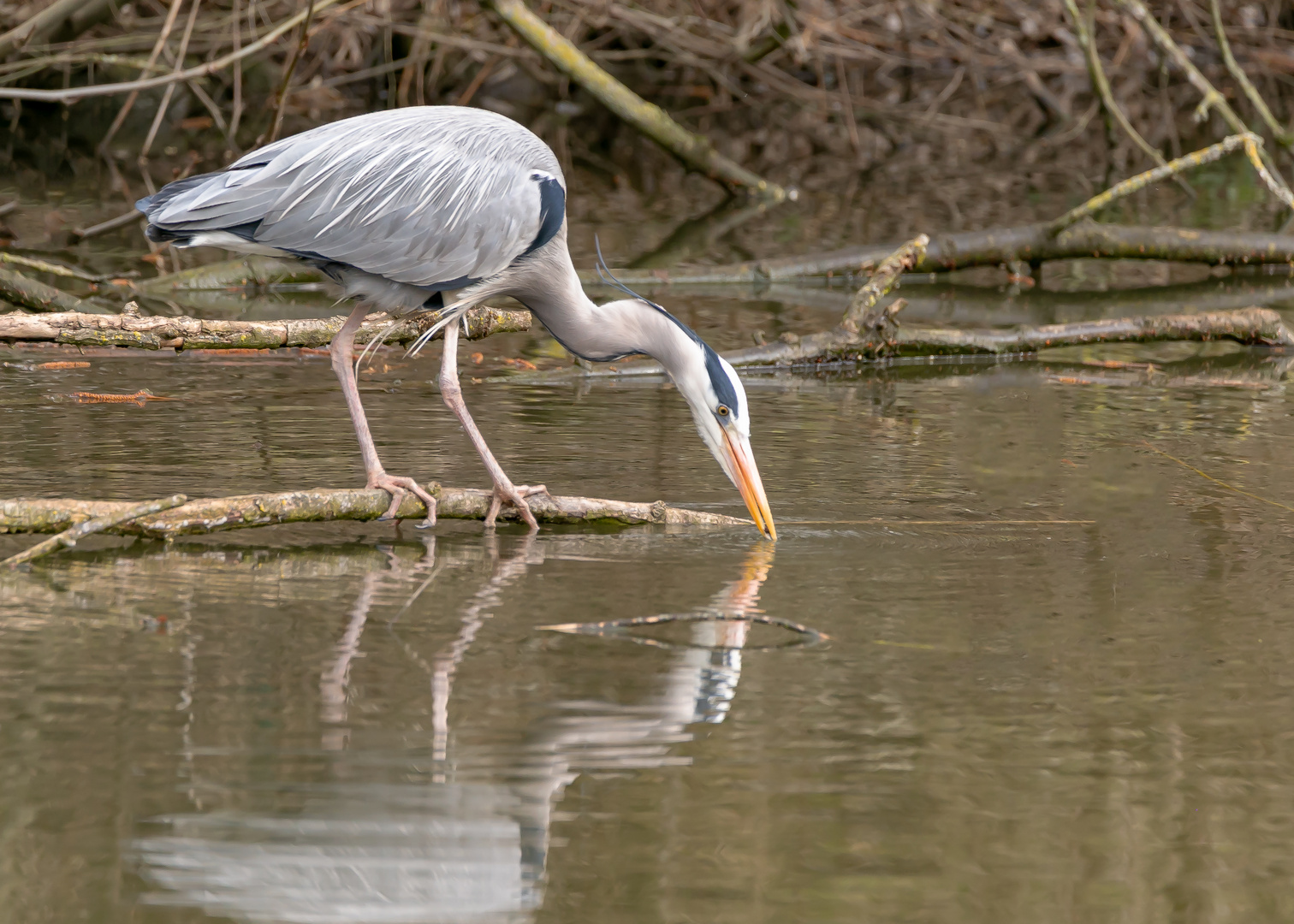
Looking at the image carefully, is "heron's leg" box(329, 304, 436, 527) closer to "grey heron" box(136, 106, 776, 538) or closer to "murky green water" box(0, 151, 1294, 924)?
"grey heron" box(136, 106, 776, 538)

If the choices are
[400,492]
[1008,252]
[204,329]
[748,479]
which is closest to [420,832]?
[400,492]

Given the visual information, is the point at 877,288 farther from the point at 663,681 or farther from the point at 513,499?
the point at 663,681

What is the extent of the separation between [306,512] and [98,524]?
2.79 ft

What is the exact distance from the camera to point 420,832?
3.37 m

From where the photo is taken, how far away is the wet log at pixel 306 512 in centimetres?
481

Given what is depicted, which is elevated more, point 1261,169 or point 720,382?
point 1261,169

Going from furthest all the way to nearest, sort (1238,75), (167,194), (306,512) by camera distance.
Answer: (1238,75) < (167,194) < (306,512)

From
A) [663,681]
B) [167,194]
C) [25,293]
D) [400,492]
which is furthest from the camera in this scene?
[25,293]

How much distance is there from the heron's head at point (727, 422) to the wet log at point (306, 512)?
0.25 metres

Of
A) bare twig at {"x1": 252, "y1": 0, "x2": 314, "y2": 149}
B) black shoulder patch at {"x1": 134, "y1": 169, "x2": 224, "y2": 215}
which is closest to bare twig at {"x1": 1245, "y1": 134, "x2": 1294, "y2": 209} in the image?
bare twig at {"x1": 252, "y1": 0, "x2": 314, "y2": 149}

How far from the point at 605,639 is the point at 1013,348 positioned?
4873 mm

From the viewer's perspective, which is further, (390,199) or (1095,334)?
(1095,334)

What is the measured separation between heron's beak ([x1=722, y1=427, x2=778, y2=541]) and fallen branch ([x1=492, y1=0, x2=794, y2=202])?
758 cm

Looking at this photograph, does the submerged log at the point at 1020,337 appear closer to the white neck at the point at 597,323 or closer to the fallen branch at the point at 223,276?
the white neck at the point at 597,323
